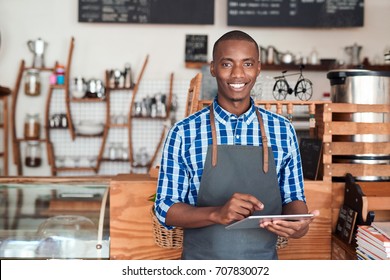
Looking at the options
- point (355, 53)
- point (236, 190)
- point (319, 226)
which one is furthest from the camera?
point (355, 53)

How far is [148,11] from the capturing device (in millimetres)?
5691

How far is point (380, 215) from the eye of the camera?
232 centimetres

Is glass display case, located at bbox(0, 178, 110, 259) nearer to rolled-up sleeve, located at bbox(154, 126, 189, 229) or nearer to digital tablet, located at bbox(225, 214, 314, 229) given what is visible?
rolled-up sleeve, located at bbox(154, 126, 189, 229)

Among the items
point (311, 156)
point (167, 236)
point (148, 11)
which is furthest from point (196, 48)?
point (167, 236)

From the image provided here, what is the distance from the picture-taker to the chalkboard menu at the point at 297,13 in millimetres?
5668

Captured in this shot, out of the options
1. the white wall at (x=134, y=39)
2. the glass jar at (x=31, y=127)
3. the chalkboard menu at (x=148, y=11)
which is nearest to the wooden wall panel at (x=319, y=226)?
the white wall at (x=134, y=39)

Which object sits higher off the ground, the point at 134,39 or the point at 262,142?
the point at 134,39

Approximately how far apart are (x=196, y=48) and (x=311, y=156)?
363cm

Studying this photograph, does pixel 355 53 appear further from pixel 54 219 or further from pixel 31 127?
pixel 54 219

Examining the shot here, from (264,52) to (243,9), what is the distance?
1.68 ft

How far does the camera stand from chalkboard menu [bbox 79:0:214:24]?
5.67m

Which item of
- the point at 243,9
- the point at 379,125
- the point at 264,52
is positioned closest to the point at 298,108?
the point at 264,52

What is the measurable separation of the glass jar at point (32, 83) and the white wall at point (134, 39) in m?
0.17

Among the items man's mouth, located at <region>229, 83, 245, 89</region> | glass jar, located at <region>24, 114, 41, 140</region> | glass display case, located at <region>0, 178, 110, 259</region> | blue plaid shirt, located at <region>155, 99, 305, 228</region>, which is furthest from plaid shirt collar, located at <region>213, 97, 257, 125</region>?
glass jar, located at <region>24, 114, 41, 140</region>
